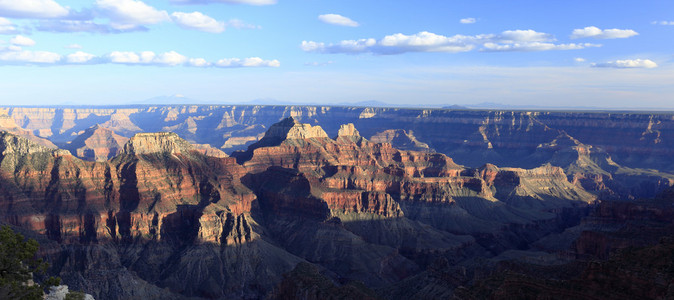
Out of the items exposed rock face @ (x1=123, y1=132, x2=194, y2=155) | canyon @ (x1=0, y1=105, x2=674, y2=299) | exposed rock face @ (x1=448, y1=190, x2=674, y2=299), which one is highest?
exposed rock face @ (x1=123, y1=132, x2=194, y2=155)

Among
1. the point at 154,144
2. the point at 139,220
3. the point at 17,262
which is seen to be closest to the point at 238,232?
the point at 139,220

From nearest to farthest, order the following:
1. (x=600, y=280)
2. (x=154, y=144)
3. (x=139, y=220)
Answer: (x=600, y=280) < (x=139, y=220) < (x=154, y=144)

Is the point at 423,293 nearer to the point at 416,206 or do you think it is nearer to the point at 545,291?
the point at 545,291

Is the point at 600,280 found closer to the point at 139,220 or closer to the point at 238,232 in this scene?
the point at 238,232

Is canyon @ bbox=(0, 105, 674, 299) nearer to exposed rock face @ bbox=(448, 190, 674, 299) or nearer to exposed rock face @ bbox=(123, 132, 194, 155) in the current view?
exposed rock face @ bbox=(123, 132, 194, 155)

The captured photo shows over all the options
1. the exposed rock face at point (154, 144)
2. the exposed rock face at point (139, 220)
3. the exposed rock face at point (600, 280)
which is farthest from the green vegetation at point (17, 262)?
the exposed rock face at point (154, 144)

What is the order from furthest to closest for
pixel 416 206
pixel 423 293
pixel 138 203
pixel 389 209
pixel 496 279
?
pixel 416 206, pixel 389 209, pixel 138 203, pixel 423 293, pixel 496 279

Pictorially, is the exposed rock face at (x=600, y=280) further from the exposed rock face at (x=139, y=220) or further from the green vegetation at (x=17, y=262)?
the exposed rock face at (x=139, y=220)

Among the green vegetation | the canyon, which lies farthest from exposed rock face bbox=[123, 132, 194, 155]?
the green vegetation

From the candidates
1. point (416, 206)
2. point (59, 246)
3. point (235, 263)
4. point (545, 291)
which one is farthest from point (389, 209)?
point (545, 291)

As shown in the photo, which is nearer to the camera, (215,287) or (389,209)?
(215,287)

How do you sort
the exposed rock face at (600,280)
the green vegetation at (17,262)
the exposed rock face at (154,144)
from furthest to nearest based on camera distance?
the exposed rock face at (154,144) → the exposed rock face at (600,280) → the green vegetation at (17,262)
